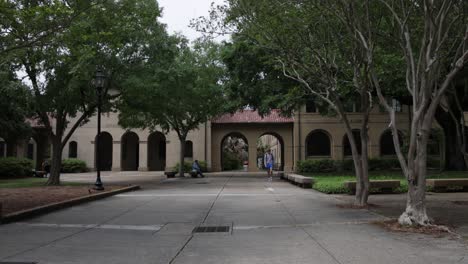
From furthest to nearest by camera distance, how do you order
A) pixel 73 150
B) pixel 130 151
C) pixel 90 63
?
pixel 130 151
pixel 73 150
pixel 90 63

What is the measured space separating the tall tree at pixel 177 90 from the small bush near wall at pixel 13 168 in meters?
8.42

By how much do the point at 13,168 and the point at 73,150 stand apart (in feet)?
51.6

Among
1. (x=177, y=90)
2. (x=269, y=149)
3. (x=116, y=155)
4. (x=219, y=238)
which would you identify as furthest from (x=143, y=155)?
(x=219, y=238)

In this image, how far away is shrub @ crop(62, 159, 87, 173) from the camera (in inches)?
1783

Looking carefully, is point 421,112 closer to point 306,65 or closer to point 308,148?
point 306,65

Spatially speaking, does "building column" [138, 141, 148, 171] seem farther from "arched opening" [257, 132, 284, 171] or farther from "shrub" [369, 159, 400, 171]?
"shrub" [369, 159, 400, 171]

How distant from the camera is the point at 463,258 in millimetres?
7391

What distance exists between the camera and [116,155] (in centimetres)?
4816

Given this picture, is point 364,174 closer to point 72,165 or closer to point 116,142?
point 72,165

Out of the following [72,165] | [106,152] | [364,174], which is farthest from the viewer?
[106,152]

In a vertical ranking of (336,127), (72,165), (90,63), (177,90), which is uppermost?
(90,63)

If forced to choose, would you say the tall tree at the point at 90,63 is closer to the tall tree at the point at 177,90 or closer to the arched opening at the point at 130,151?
the tall tree at the point at 177,90

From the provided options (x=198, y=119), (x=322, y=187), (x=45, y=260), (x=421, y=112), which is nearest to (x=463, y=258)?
(x=421, y=112)

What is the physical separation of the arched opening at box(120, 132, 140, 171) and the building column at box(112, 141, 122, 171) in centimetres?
199
